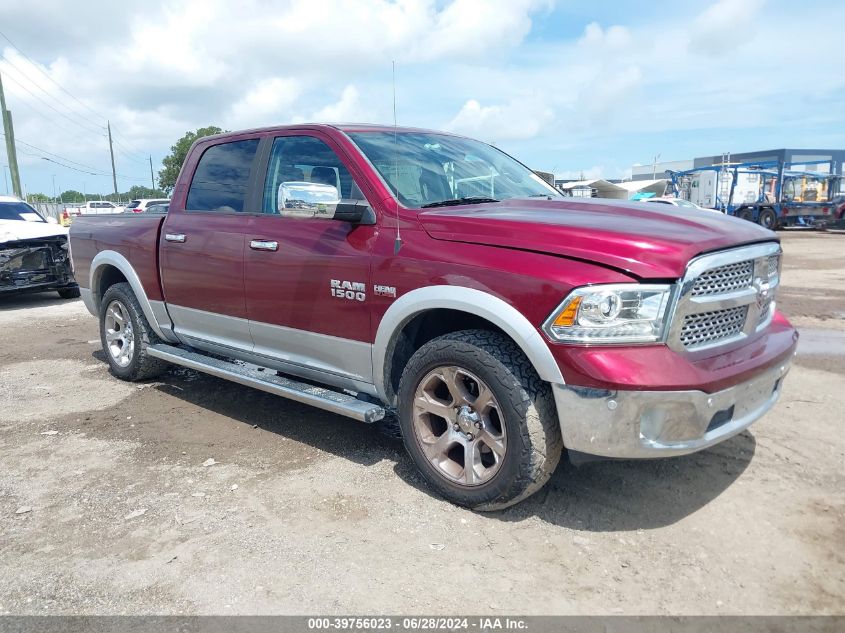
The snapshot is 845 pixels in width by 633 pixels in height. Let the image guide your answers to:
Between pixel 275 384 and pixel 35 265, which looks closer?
pixel 275 384

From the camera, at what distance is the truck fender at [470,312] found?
283 cm

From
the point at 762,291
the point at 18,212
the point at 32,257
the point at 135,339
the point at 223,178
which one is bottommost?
the point at 135,339

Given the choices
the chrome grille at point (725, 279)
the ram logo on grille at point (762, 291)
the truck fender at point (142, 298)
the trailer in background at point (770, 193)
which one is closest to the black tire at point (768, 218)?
the trailer in background at point (770, 193)

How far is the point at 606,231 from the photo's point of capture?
2.85 m

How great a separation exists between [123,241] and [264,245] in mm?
1957

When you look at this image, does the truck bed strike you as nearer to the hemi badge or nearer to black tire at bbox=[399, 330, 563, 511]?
the hemi badge

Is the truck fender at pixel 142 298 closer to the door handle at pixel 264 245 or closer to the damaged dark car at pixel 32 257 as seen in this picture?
the door handle at pixel 264 245

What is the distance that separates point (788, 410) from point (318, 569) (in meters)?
3.54

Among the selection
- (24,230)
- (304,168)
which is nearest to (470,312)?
(304,168)

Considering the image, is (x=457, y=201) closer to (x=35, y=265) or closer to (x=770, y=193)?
(x=35, y=265)

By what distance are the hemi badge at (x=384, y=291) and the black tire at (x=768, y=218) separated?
29.7 metres

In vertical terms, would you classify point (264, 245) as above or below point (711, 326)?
above

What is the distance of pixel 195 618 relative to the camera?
8.21ft

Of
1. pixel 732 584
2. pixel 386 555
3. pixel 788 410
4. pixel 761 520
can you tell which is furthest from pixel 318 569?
pixel 788 410
